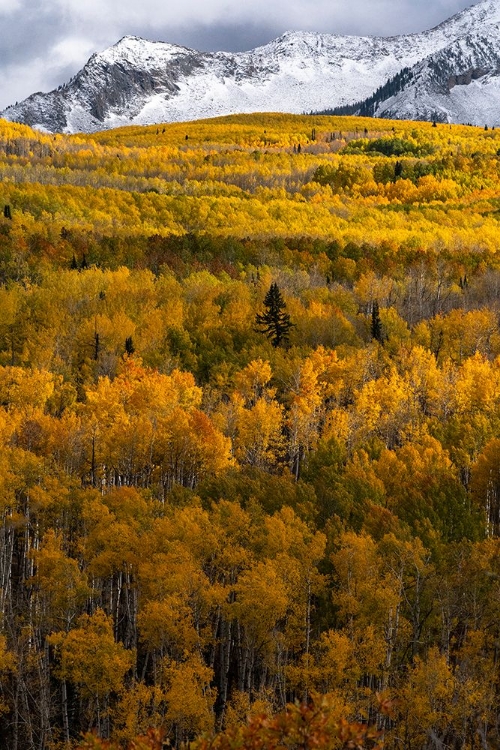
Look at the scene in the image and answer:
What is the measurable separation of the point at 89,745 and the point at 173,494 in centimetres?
5034

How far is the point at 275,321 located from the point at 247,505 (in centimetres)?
5629

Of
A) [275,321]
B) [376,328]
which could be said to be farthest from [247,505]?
[376,328]

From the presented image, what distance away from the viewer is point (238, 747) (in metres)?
13.0

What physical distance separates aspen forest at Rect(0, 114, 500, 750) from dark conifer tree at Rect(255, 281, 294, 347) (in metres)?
1.07

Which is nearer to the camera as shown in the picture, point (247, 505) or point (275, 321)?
point (247, 505)

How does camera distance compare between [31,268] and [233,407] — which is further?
[31,268]

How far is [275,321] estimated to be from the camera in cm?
11194

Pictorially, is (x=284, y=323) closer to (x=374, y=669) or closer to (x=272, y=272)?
(x=272, y=272)

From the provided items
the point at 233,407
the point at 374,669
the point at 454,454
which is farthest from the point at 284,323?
the point at 374,669

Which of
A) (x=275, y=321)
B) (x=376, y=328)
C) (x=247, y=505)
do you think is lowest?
(x=247, y=505)

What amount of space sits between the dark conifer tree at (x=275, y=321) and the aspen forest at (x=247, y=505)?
1.07 m

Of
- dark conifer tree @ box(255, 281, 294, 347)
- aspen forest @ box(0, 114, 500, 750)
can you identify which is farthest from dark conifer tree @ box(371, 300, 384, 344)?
dark conifer tree @ box(255, 281, 294, 347)

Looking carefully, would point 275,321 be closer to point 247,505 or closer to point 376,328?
point 376,328

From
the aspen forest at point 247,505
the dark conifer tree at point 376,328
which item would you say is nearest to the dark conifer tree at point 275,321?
the aspen forest at point 247,505
